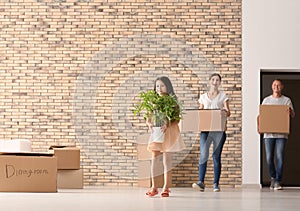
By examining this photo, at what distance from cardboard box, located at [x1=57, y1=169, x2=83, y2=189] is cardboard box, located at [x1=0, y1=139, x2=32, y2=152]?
791 mm

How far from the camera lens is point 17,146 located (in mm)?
12172

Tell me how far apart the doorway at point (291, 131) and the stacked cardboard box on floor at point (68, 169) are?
3.20 meters

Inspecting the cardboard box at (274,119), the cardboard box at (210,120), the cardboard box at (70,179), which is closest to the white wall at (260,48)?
the cardboard box at (274,119)

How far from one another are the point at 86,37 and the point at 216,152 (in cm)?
342

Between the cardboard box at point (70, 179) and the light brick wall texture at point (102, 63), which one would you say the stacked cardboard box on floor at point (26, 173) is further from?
the light brick wall texture at point (102, 63)

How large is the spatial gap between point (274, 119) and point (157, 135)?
3.18m

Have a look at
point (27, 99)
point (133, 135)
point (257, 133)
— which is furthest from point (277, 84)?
point (27, 99)

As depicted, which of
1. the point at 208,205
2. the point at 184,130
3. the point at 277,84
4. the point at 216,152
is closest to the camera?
the point at 208,205

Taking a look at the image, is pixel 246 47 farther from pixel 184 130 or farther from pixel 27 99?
pixel 27 99

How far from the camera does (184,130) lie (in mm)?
12531

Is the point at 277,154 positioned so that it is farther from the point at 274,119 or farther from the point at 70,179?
the point at 70,179

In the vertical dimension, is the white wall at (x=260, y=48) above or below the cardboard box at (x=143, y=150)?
above

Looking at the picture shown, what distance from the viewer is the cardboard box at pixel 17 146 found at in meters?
12.1

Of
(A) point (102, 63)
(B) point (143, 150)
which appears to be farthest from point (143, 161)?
(A) point (102, 63)
